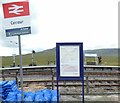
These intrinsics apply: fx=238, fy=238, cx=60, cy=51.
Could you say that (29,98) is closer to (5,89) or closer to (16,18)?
(5,89)

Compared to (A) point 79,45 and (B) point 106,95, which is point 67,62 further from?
(B) point 106,95

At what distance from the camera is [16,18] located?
238 inches

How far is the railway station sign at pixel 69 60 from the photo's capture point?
623 centimetres

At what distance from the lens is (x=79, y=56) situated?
20.5ft

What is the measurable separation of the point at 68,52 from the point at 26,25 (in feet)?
4.24

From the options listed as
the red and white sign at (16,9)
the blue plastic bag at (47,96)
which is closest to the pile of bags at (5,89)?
the blue plastic bag at (47,96)

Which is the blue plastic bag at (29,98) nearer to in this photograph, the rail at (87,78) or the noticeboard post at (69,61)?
the noticeboard post at (69,61)

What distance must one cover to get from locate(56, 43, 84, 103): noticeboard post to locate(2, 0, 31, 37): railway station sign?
99 cm

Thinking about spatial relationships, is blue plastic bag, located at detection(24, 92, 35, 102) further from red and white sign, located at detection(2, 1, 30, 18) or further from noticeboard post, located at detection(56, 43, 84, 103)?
red and white sign, located at detection(2, 1, 30, 18)

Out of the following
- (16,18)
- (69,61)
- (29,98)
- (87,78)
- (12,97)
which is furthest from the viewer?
(87,78)

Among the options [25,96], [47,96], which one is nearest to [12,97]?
[25,96]

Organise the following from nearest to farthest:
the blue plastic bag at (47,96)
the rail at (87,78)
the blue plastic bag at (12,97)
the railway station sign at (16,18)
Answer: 1. the railway station sign at (16,18)
2. the blue plastic bag at (47,96)
3. the blue plastic bag at (12,97)
4. the rail at (87,78)

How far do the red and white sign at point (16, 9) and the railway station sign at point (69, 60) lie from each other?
47.8 inches

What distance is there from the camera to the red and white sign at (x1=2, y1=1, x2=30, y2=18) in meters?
6.06
